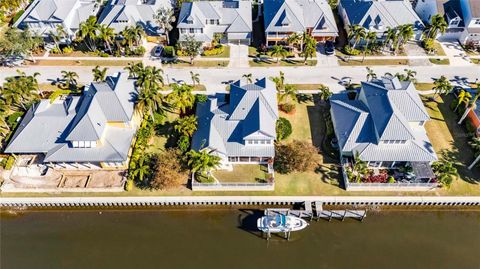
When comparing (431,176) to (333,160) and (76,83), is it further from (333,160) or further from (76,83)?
(76,83)

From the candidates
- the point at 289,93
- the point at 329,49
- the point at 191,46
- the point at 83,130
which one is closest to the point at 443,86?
the point at 329,49

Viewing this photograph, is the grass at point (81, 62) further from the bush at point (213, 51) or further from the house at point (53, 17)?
the bush at point (213, 51)

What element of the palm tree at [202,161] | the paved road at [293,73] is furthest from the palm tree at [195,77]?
the palm tree at [202,161]

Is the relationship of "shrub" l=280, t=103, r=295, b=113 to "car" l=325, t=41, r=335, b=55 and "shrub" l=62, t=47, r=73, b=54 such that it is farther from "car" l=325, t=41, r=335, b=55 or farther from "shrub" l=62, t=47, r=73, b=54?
"shrub" l=62, t=47, r=73, b=54

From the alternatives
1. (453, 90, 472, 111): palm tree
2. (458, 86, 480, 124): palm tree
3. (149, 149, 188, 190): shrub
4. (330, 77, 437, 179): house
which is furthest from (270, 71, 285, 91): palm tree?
(458, 86, 480, 124): palm tree

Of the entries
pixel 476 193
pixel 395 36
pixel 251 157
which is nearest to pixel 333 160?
pixel 251 157

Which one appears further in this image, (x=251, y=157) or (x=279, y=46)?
(x=279, y=46)
